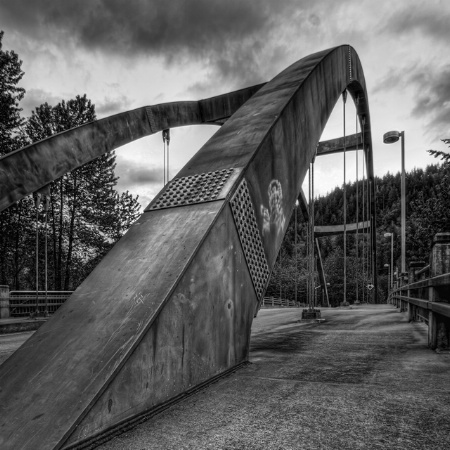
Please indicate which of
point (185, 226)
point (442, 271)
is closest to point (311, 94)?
point (442, 271)

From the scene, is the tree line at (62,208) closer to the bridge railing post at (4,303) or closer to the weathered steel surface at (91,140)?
the bridge railing post at (4,303)

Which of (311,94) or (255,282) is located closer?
(255,282)

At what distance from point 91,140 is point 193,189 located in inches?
160

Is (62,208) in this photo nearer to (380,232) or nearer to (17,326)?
(17,326)

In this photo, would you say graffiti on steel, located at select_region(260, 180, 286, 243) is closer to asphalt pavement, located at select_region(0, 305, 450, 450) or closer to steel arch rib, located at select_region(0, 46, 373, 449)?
steel arch rib, located at select_region(0, 46, 373, 449)

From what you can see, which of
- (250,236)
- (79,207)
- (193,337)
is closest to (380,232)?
(79,207)

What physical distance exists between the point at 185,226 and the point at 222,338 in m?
0.91

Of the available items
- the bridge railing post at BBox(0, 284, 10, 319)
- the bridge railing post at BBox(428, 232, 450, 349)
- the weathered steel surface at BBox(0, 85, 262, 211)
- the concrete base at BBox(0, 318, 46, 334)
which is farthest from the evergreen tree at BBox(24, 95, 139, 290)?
the bridge railing post at BBox(428, 232, 450, 349)

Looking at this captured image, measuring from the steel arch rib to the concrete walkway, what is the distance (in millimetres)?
207

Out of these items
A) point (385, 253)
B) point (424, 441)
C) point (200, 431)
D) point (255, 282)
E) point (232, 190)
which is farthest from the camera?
point (385, 253)

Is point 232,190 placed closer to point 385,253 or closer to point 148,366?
point 148,366

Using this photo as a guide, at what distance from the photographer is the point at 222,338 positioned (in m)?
3.00

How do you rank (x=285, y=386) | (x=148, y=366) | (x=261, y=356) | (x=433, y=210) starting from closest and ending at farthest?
(x=148, y=366) → (x=285, y=386) → (x=261, y=356) → (x=433, y=210)

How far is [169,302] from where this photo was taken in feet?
7.90
